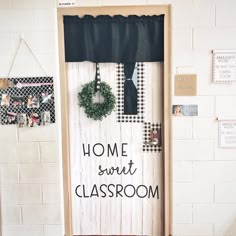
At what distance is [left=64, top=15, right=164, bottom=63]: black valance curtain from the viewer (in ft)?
6.79

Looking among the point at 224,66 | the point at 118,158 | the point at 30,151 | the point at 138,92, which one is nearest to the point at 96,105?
the point at 138,92

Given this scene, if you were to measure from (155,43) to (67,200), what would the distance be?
4.56 ft

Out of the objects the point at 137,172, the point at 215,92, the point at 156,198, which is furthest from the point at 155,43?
the point at 156,198

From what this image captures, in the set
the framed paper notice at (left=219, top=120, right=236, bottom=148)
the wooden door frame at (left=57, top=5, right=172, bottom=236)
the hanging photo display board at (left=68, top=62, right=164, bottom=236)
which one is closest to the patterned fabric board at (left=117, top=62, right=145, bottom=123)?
the hanging photo display board at (left=68, top=62, right=164, bottom=236)

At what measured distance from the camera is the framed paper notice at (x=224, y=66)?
2.03m

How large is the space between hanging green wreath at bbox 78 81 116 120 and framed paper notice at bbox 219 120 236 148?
833 mm

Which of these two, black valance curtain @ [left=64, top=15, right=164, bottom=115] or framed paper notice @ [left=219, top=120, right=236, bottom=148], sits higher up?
black valance curtain @ [left=64, top=15, right=164, bottom=115]

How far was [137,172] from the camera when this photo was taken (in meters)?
2.19

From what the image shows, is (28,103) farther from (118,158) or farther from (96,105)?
(118,158)

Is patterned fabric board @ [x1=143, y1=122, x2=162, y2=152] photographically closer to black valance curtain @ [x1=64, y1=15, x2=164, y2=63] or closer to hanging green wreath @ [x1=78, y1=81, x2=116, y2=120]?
hanging green wreath @ [x1=78, y1=81, x2=116, y2=120]

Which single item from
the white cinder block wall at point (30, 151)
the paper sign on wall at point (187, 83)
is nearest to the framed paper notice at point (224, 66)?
the paper sign on wall at point (187, 83)

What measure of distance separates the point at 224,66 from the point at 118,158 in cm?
106

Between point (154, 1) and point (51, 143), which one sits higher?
point (154, 1)

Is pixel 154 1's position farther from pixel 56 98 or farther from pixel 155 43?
pixel 56 98
